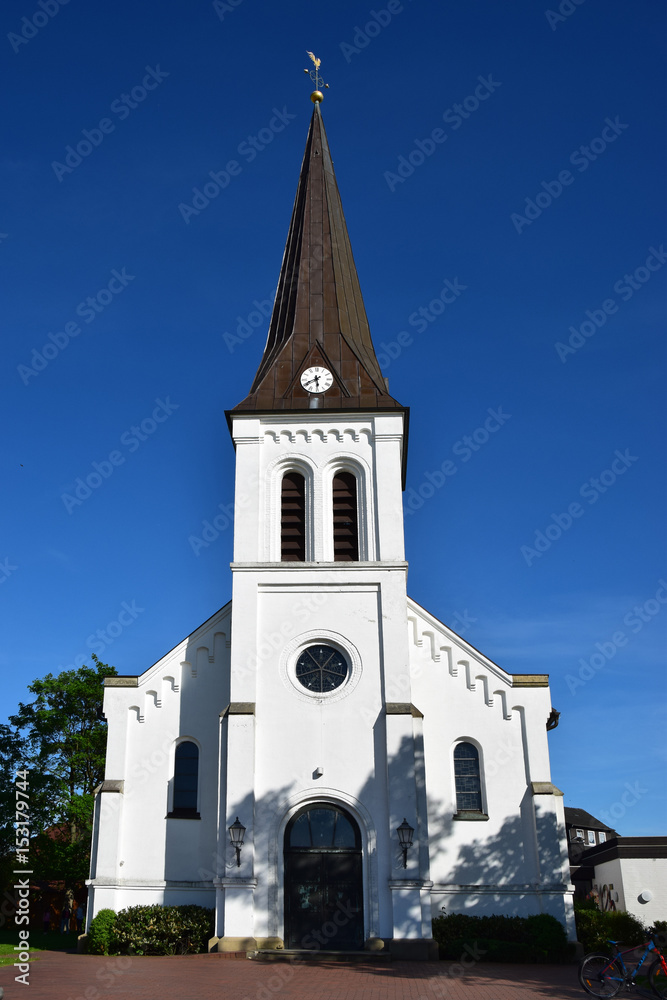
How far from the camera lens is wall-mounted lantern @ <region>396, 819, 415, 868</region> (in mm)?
22062

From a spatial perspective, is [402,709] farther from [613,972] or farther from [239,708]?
[613,972]

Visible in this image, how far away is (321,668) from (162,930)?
25.5 ft

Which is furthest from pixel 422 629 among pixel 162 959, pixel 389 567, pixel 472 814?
pixel 162 959

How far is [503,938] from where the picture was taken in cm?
2247

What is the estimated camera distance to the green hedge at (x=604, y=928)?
892 inches

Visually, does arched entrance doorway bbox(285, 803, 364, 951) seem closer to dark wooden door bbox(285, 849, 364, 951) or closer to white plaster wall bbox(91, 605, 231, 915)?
dark wooden door bbox(285, 849, 364, 951)

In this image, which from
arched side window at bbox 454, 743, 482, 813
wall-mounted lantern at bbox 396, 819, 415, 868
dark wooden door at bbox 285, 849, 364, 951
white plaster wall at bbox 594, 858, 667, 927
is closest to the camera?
dark wooden door at bbox 285, 849, 364, 951

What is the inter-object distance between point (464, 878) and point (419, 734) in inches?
166

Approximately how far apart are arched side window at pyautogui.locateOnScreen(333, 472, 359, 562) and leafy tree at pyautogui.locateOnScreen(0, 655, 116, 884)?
19.2 m

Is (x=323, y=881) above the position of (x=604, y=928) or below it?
above

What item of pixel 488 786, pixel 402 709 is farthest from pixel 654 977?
pixel 488 786

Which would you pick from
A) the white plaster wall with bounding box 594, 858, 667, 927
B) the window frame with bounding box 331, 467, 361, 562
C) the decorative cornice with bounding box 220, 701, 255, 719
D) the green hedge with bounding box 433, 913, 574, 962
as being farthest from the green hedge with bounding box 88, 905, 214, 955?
the white plaster wall with bounding box 594, 858, 667, 927

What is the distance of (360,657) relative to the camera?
24.8 m

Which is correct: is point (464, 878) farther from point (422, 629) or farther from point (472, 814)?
point (422, 629)
